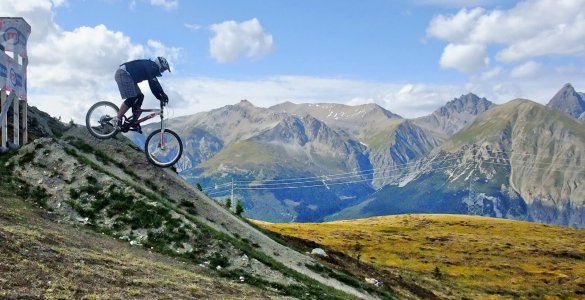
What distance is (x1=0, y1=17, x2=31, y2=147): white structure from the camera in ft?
121

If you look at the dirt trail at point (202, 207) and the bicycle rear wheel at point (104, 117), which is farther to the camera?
the dirt trail at point (202, 207)

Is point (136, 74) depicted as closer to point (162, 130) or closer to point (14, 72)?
point (162, 130)

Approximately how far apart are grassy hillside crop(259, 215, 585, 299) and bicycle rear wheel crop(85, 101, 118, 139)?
115ft

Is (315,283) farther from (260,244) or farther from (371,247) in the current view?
(371,247)

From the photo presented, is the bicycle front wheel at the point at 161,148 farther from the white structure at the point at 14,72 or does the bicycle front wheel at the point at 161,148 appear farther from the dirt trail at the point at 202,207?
the white structure at the point at 14,72

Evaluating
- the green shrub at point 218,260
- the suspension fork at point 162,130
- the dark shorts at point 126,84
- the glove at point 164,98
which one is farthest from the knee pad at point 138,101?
the green shrub at point 218,260

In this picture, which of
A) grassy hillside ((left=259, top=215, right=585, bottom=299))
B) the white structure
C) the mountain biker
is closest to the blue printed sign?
the white structure

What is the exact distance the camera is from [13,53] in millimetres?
38719

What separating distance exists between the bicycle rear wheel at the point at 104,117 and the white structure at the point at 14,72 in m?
8.44

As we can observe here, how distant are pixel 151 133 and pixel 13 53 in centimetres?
1501

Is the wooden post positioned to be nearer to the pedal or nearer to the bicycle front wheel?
the bicycle front wheel

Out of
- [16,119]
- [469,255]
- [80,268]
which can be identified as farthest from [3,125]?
[469,255]

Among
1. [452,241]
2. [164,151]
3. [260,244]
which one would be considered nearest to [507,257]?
[452,241]

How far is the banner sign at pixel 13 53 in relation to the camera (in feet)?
121
